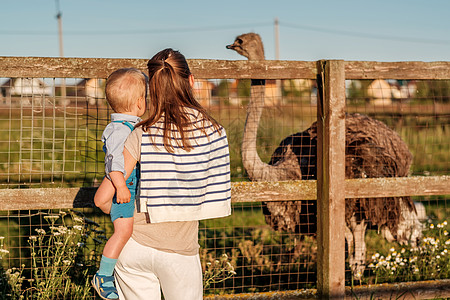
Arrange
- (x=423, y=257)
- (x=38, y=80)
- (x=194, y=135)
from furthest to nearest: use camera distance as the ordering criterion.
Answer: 1. (x=423, y=257)
2. (x=38, y=80)
3. (x=194, y=135)

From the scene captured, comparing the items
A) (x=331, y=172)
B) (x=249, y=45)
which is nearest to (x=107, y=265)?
(x=331, y=172)

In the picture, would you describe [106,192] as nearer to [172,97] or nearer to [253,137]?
[172,97]

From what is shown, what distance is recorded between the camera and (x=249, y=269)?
5270 mm

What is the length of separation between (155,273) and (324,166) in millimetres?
1853

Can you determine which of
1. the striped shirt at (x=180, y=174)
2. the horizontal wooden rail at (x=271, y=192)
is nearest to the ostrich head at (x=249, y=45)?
the horizontal wooden rail at (x=271, y=192)

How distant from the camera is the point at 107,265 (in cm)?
257

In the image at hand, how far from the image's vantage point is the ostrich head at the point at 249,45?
203 inches

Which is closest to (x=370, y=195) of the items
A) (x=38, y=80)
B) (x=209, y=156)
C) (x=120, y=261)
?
(x=209, y=156)

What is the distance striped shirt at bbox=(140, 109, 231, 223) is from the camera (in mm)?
2404

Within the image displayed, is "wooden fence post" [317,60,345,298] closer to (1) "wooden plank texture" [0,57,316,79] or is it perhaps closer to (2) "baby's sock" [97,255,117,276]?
(1) "wooden plank texture" [0,57,316,79]

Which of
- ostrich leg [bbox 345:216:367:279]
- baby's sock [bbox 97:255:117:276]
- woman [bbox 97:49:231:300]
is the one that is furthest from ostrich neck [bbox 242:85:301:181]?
baby's sock [bbox 97:255:117:276]

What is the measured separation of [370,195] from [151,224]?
2147 millimetres

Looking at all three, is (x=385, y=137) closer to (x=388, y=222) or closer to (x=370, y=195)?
(x=388, y=222)

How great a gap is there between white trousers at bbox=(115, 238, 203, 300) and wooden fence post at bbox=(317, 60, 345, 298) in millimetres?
1641
